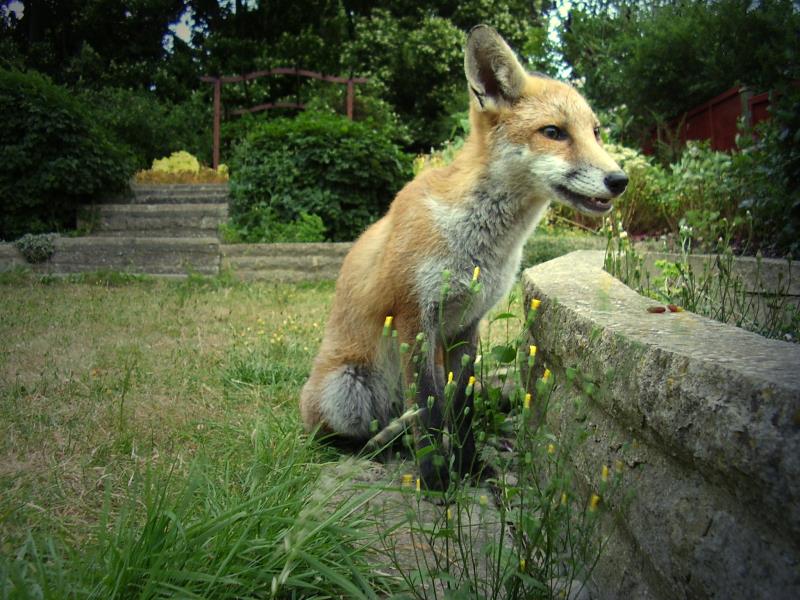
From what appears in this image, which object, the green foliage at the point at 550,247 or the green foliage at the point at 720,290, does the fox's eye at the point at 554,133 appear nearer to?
Result: the green foliage at the point at 720,290

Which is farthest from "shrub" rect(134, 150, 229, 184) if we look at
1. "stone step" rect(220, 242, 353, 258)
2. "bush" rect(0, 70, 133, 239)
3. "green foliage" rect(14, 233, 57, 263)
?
"stone step" rect(220, 242, 353, 258)

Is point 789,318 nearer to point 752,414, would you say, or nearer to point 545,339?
point 545,339

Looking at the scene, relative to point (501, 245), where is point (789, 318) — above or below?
below

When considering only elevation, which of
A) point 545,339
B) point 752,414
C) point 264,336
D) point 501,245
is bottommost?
point 264,336

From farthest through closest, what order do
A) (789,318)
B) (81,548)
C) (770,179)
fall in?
(770,179), (789,318), (81,548)

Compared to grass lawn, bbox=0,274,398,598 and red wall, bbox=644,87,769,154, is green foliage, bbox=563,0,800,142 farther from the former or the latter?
grass lawn, bbox=0,274,398,598

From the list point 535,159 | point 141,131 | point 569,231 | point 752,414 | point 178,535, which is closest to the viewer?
point 752,414

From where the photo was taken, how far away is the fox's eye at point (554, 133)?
2.76 m

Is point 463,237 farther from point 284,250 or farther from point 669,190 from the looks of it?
point 669,190

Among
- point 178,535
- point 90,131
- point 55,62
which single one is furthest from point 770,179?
point 55,62

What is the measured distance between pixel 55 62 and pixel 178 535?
59.8ft

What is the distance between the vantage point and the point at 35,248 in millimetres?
8695

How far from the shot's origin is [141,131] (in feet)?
47.9

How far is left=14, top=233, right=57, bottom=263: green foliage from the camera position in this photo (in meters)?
8.70
